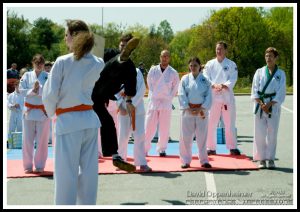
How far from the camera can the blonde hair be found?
5289 mm

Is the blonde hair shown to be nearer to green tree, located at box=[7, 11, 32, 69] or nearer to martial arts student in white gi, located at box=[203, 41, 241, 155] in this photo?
martial arts student in white gi, located at box=[203, 41, 241, 155]

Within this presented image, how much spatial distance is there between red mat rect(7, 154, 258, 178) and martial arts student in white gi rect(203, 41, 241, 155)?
422 millimetres

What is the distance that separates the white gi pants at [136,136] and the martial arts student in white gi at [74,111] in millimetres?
3301

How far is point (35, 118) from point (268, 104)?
3.79 m

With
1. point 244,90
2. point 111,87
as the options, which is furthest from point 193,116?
point 244,90

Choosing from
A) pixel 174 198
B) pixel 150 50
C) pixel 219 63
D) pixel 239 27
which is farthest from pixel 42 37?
pixel 174 198

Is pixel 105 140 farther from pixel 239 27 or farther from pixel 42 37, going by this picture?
pixel 42 37

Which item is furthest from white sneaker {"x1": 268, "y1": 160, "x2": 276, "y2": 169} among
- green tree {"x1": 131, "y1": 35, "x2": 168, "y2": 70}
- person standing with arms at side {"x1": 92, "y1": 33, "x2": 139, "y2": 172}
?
green tree {"x1": 131, "y1": 35, "x2": 168, "y2": 70}

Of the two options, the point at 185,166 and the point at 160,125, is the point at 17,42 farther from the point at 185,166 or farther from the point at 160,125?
the point at 185,166

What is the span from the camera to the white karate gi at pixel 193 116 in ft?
29.4

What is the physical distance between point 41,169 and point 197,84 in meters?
2.91

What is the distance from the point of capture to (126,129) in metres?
9.20

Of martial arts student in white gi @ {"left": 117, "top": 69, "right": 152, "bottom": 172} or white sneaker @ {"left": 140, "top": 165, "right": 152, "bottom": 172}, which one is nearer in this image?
white sneaker @ {"left": 140, "top": 165, "right": 152, "bottom": 172}

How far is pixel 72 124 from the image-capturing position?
539 cm
